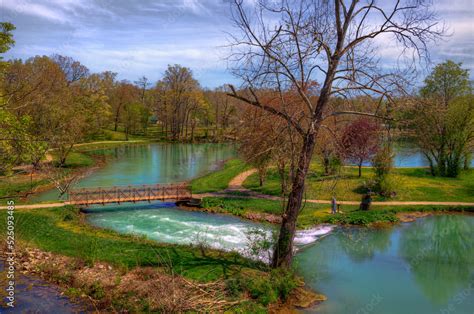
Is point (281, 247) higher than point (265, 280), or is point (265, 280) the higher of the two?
point (281, 247)

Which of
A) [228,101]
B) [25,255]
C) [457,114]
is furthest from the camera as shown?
[228,101]

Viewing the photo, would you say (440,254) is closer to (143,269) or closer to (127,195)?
(143,269)

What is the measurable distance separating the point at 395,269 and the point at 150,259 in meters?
9.43

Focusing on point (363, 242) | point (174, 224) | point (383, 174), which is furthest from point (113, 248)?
point (383, 174)

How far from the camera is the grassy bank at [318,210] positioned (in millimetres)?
21312

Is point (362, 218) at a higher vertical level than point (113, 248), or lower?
higher

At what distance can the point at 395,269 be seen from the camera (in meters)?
15.1

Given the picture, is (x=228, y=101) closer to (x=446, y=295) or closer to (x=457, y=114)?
(x=457, y=114)

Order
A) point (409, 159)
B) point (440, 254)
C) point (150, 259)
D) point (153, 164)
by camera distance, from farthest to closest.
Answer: point (409, 159) → point (153, 164) → point (440, 254) → point (150, 259)

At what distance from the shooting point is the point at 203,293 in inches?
430

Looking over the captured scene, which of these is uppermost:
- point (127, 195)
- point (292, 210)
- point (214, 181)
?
point (292, 210)

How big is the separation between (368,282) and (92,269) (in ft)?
31.7

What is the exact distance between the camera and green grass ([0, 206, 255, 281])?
12991mm

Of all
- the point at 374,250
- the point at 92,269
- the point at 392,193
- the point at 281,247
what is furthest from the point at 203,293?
the point at 392,193
